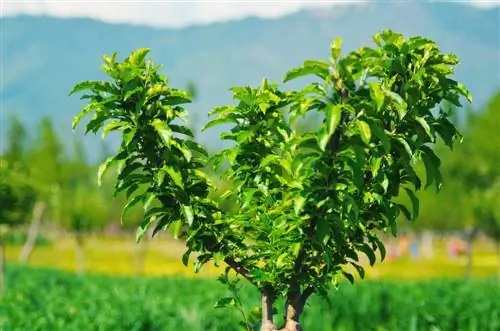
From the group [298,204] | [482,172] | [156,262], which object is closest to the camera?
[298,204]

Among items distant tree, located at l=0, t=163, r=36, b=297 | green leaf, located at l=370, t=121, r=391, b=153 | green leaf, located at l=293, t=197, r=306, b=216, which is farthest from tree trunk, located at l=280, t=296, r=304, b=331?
distant tree, located at l=0, t=163, r=36, b=297

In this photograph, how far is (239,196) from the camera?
431 cm

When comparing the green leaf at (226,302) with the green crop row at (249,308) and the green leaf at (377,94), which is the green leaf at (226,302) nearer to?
the green leaf at (377,94)

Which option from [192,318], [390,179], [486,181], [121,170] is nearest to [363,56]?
[390,179]

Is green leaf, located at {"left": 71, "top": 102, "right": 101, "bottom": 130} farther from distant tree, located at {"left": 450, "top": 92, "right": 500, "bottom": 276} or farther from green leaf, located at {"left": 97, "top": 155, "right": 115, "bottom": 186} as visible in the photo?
distant tree, located at {"left": 450, "top": 92, "right": 500, "bottom": 276}

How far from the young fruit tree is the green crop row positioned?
3154mm

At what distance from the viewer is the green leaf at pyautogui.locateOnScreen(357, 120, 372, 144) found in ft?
10.6

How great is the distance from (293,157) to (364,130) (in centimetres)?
76

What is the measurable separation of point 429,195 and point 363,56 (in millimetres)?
48087

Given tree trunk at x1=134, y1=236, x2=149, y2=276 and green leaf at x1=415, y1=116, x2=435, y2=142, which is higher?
green leaf at x1=415, y1=116, x2=435, y2=142

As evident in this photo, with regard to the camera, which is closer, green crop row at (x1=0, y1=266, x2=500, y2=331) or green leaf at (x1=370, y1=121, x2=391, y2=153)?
green leaf at (x1=370, y1=121, x2=391, y2=153)

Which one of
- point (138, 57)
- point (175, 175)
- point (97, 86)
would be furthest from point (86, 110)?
point (175, 175)

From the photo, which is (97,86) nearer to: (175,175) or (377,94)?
(175,175)

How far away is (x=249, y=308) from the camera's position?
9195 millimetres
